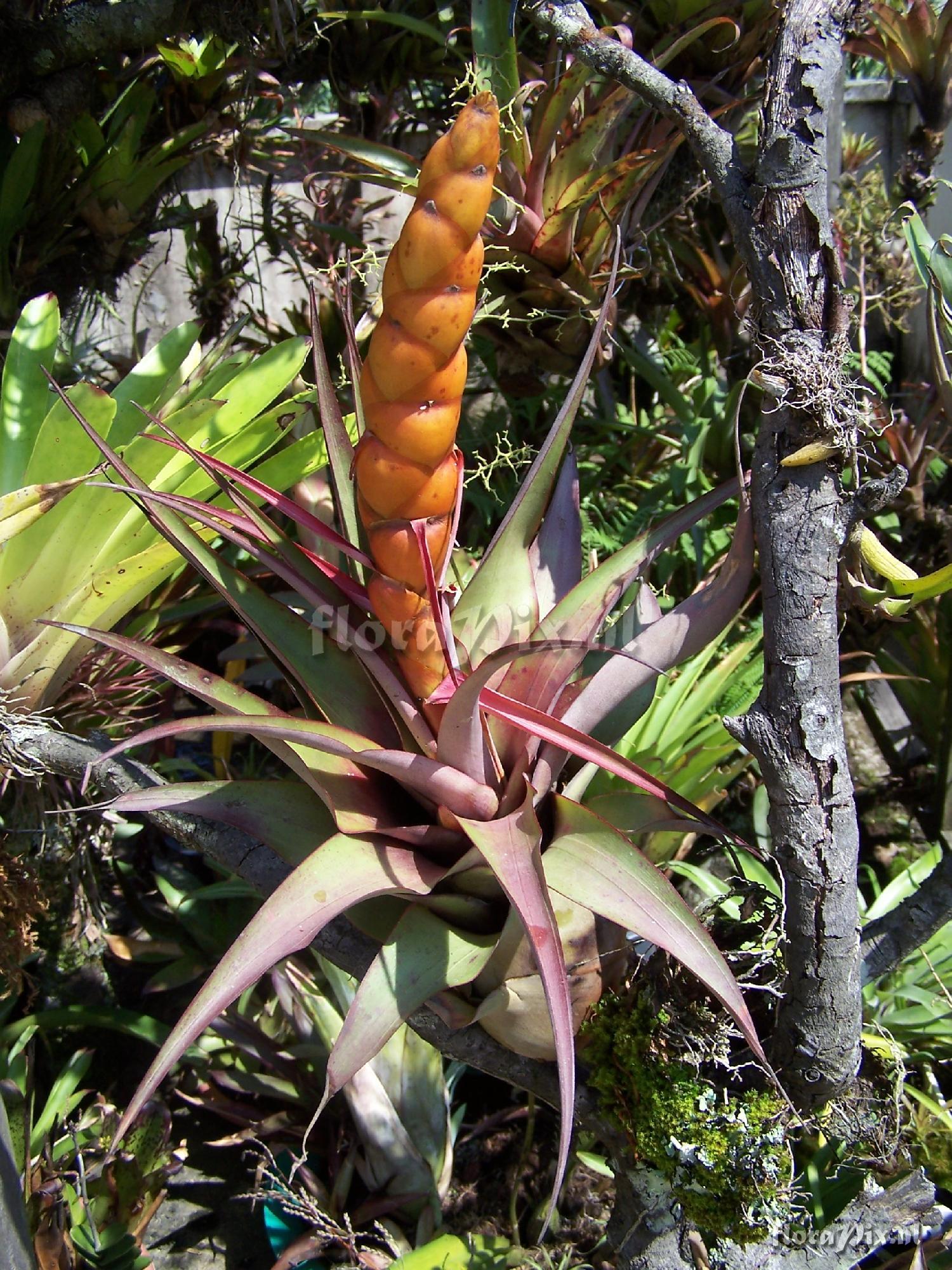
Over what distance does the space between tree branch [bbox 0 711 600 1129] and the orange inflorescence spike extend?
274mm

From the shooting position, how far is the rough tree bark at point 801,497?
66 centimetres

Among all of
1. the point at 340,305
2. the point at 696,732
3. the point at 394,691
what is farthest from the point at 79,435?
the point at 696,732

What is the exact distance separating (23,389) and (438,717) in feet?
2.36

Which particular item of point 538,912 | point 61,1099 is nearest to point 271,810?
point 538,912

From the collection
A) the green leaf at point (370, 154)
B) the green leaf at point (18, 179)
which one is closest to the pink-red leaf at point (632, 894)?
the green leaf at point (370, 154)

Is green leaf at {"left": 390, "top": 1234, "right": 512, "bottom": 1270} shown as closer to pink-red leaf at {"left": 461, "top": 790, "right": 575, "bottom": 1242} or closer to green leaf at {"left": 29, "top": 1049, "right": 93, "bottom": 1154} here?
pink-red leaf at {"left": 461, "top": 790, "right": 575, "bottom": 1242}

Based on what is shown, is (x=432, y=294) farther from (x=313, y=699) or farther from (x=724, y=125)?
(x=724, y=125)

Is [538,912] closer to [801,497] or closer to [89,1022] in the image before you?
[801,497]

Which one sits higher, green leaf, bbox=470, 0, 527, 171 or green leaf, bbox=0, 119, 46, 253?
green leaf, bbox=0, 119, 46, 253

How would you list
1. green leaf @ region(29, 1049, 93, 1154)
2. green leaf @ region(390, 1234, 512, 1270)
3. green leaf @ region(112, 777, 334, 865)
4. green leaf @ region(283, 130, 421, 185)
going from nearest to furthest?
green leaf @ region(112, 777, 334, 865)
green leaf @ region(390, 1234, 512, 1270)
green leaf @ region(29, 1049, 93, 1154)
green leaf @ region(283, 130, 421, 185)

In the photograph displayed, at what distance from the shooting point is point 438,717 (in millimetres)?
782

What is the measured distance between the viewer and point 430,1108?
1211 mm

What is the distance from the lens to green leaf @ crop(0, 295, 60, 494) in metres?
1.09

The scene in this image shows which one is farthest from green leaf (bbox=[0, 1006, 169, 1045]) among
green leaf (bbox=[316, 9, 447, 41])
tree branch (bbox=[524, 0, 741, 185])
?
green leaf (bbox=[316, 9, 447, 41])
